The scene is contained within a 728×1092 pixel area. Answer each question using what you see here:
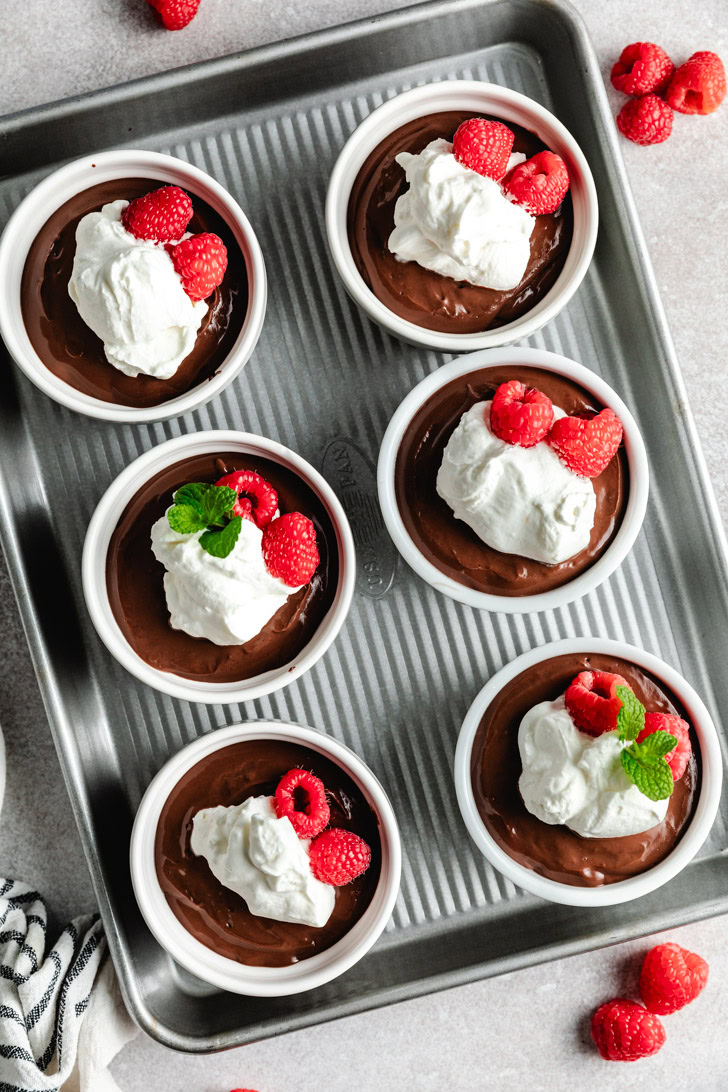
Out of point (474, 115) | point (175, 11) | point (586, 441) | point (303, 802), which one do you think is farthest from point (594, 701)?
point (175, 11)

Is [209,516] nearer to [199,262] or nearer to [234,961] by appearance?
[199,262]

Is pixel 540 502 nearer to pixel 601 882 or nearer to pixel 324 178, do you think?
pixel 601 882

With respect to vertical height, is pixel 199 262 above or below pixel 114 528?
above

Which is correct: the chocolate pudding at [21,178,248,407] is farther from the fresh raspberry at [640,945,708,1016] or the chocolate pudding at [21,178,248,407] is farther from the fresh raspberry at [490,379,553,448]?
the fresh raspberry at [640,945,708,1016]

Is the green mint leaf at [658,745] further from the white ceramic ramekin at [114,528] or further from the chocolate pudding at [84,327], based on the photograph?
the chocolate pudding at [84,327]

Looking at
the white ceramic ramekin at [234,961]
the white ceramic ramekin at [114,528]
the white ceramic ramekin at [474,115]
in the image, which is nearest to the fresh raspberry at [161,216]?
the white ceramic ramekin at [474,115]

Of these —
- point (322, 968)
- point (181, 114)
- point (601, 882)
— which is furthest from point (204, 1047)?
point (181, 114)
